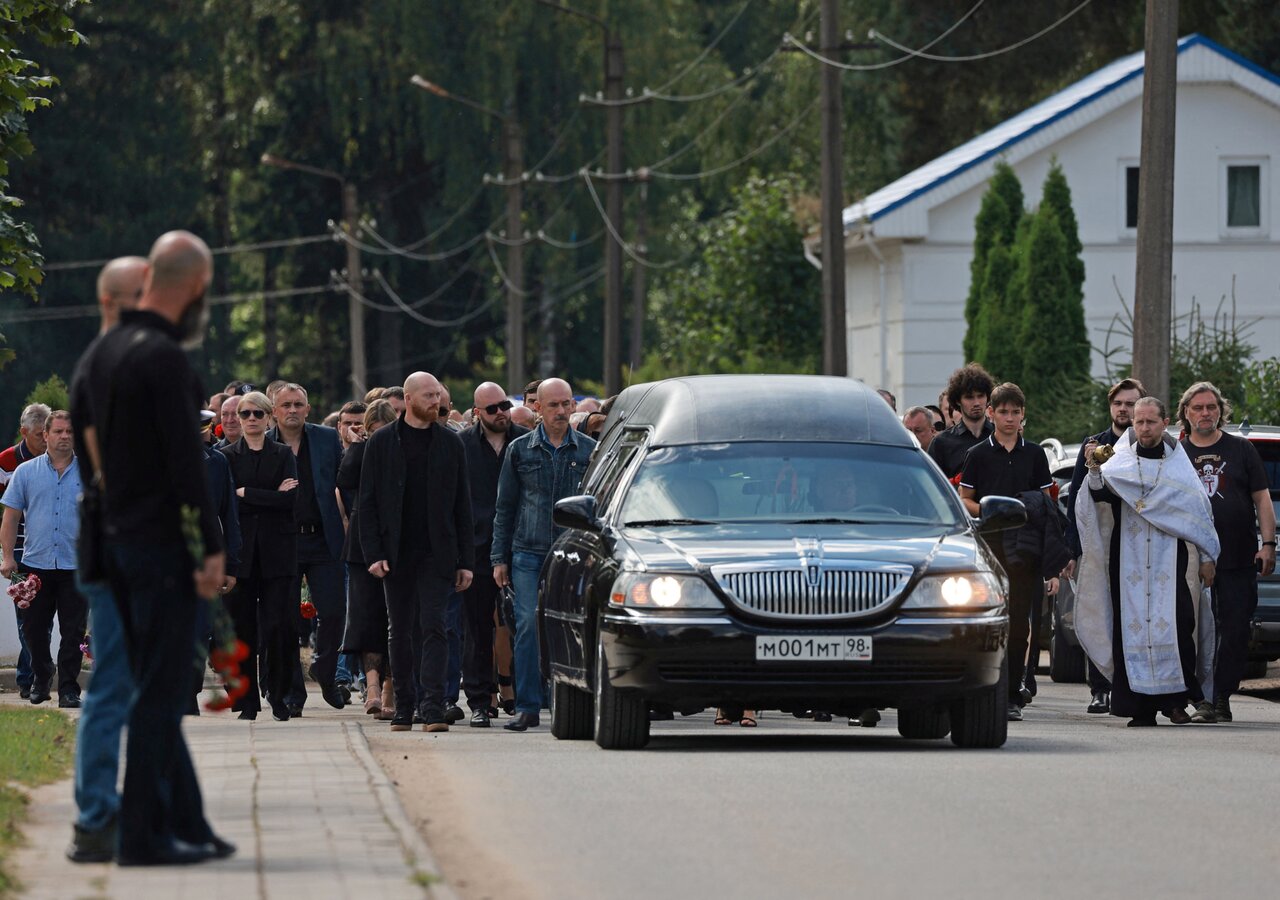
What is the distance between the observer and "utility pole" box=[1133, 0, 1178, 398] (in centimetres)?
2172

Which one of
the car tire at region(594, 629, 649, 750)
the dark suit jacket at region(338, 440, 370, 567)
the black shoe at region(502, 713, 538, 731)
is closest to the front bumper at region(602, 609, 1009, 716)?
the car tire at region(594, 629, 649, 750)

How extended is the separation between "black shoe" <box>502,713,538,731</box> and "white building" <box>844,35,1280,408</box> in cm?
3105

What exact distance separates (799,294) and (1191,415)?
37.1 m

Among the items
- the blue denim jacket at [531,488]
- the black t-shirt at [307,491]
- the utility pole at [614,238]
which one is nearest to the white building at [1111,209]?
the utility pole at [614,238]

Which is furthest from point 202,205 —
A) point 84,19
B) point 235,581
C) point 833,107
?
point 235,581

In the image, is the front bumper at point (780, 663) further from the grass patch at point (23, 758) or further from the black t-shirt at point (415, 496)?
the black t-shirt at point (415, 496)

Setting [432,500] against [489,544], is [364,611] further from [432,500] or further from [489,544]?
[432,500]

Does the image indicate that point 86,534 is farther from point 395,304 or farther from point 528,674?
point 395,304

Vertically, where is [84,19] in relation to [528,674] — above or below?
above

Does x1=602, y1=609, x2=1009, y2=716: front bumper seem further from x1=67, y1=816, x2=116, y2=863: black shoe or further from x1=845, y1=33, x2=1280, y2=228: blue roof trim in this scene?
x1=845, y1=33, x2=1280, y2=228: blue roof trim

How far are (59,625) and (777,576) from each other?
23.5 ft

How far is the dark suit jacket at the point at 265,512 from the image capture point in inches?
639

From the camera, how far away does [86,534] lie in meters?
8.53

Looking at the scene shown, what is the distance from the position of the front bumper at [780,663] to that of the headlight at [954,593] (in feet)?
0.21
